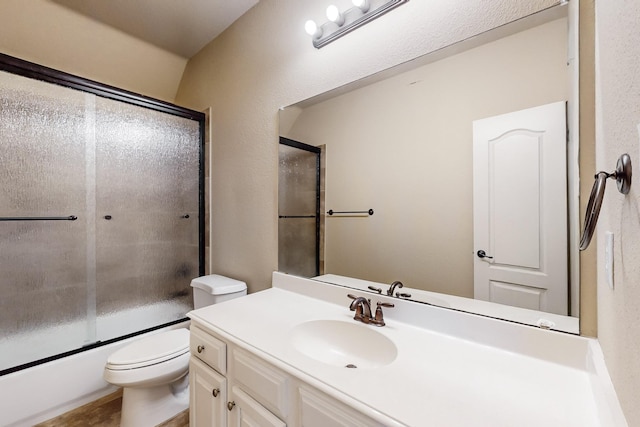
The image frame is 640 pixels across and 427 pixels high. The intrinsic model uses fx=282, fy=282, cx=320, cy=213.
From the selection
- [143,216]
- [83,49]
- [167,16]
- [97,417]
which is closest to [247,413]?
[97,417]

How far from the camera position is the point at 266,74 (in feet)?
5.89

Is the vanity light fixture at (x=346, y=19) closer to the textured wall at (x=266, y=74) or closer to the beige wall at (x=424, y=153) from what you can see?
the textured wall at (x=266, y=74)

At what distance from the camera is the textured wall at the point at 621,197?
428mm

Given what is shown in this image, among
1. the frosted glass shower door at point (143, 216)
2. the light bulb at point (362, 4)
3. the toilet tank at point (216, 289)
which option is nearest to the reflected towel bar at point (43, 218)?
the frosted glass shower door at point (143, 216)

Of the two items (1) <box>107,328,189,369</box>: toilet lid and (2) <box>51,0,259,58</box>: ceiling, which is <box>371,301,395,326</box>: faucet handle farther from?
(2) <box>51,0,259,58</box>: ceiling

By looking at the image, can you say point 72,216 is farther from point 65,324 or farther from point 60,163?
point 65,324

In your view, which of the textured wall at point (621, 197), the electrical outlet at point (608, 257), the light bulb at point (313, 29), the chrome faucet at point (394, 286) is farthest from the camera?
the light bulb at point (313, 29)

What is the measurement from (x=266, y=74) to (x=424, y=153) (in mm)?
1186

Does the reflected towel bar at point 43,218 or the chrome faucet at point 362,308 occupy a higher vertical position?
the reflected towel bar at point 43,218

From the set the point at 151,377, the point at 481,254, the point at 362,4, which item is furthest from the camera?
the point at 151,377

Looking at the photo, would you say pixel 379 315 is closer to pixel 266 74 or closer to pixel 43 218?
pixel 266 74

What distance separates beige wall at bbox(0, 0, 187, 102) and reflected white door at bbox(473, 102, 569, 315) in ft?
8.56

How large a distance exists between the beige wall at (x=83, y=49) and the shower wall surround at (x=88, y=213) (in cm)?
61

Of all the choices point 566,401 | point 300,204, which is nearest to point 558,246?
point 566,401
